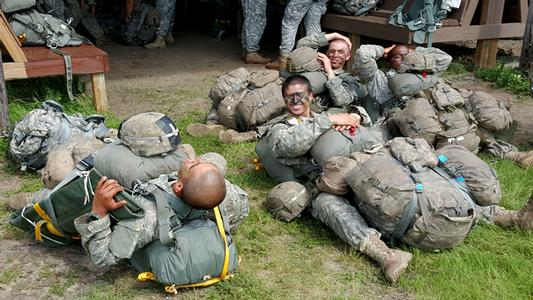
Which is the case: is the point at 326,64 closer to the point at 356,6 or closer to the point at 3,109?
the point at 3,109

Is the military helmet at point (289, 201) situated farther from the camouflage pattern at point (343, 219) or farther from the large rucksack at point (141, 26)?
the large rucksack at point (141, 26)

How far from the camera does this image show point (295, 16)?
330 inches

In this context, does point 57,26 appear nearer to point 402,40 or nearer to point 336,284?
point 402,40

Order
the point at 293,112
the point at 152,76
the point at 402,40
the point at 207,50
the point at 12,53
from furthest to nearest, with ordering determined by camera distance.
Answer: the point at 207,50 < the point at 152,76 < the point at 402,40 < the point at 12,53 < the point at 293,112

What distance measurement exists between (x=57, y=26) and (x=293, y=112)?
3615mm

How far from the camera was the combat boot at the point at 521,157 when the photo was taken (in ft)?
16.3

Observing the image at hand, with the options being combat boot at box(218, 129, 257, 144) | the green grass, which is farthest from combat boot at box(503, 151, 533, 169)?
combat boot at box(218, 129, 257, 144)

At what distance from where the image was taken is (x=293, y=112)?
14.8 ft

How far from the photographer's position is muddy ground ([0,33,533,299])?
3416 millimetres

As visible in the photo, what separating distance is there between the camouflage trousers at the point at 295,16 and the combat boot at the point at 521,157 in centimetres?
401

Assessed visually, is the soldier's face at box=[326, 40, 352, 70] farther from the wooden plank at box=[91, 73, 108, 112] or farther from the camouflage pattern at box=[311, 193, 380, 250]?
the wooden plank at box=[91, 73, 108, 112]

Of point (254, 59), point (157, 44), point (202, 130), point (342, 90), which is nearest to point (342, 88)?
point (342, 90)

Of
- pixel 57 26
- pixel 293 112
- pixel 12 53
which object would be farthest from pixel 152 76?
pixel 293 112

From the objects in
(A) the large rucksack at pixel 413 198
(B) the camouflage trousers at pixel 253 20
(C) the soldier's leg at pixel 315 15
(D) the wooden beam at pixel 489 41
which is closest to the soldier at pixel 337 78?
(A) the large rucksack at pixel 413 198
